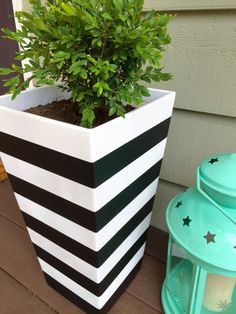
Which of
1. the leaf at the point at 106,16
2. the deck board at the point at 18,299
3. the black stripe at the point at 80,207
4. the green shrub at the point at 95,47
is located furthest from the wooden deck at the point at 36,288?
the leaf at the point at 106,16

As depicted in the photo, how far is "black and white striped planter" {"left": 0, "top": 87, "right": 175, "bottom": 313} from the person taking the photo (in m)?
0.46

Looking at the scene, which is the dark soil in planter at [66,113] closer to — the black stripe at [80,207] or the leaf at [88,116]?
the leaf at [88,116]

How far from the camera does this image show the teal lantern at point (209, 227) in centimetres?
50

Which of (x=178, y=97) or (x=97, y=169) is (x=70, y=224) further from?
(x=178, y=97)

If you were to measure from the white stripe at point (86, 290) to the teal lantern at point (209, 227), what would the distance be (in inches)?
7.4

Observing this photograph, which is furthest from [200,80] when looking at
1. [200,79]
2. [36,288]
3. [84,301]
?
[36,288]

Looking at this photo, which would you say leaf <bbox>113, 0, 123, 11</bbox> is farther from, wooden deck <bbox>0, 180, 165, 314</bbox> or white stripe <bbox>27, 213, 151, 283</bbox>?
wooden deck <bbox>0, 180, 165, 314</bbox>

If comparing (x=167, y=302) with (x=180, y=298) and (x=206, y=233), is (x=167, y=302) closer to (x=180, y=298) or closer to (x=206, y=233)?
(x=180, y=298)

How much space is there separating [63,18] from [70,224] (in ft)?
1.24

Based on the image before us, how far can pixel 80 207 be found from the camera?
0.51 meters

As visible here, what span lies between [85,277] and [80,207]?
0.74 ft

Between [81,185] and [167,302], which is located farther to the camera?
[167,302]

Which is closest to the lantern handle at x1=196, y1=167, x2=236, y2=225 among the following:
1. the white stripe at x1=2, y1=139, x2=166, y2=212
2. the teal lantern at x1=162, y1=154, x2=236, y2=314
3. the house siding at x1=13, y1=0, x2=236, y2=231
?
the teal lantern at x1=162, y1=154, x2=236, y2=314

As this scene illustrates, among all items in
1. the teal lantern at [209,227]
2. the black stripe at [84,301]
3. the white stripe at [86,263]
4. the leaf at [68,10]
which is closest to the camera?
the leaf at [68,10]
